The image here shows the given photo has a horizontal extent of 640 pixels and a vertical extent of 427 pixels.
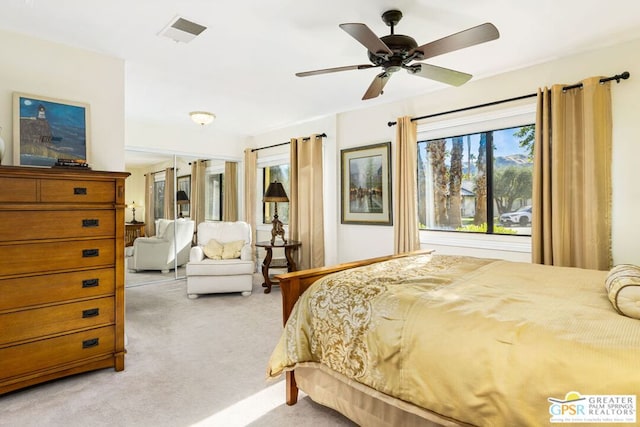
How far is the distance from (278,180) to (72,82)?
359 centimetres

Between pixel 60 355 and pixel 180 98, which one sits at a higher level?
pixel 180 98

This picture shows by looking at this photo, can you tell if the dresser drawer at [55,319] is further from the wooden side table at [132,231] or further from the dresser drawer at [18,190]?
the wooden side table at [132,231]

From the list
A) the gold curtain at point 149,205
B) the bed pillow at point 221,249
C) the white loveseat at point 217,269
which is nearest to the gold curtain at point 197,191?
the gold curtain at point 149,205

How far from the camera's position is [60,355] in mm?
2312

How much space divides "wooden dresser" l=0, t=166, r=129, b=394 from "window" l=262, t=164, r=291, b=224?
3.59 meters

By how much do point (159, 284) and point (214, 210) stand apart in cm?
159

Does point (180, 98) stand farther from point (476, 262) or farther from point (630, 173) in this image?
point (630, 173)

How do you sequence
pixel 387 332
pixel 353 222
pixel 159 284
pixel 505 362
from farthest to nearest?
pixel 159 284, pixel 353 222, pixel 387 332, pixel 505 362

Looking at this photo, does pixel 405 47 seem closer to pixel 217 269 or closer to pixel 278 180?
pixel 217 269

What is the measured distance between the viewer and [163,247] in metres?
5.50

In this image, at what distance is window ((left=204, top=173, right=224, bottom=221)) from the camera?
6.09 m

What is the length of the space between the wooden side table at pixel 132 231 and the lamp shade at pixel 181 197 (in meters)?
0.72

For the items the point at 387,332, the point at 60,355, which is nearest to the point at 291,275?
the point at 387,332

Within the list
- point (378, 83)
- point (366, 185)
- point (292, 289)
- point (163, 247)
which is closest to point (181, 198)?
point (163, 247)
